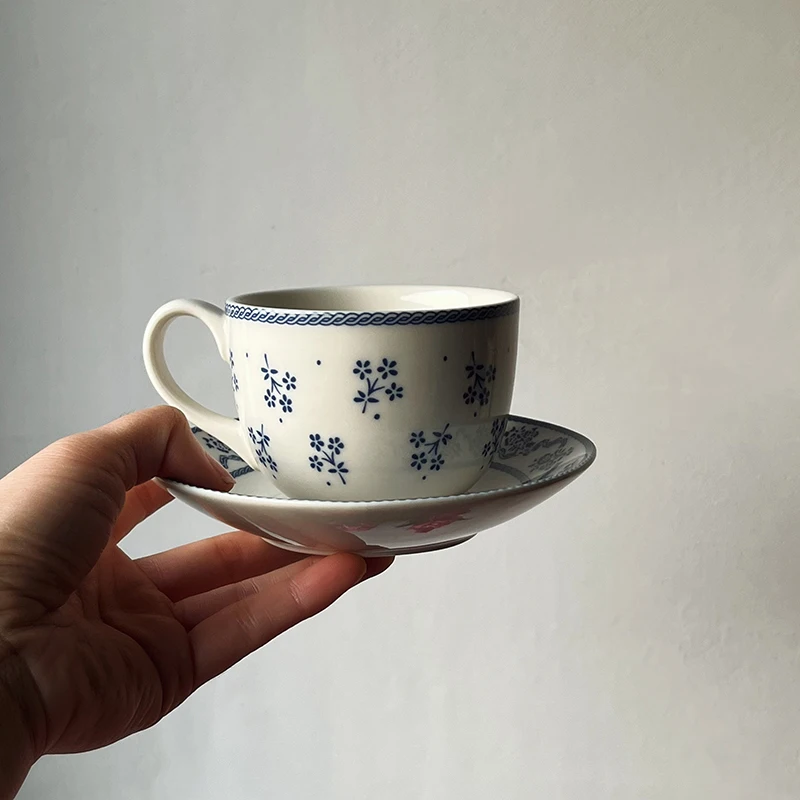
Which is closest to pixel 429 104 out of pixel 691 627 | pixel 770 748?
pixel 691 627

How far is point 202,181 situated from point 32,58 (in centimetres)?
20

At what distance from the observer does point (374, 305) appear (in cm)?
61

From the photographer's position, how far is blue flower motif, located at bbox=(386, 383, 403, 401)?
0.50 meters

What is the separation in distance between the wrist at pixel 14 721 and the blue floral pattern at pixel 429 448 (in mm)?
255

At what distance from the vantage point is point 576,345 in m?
0.84

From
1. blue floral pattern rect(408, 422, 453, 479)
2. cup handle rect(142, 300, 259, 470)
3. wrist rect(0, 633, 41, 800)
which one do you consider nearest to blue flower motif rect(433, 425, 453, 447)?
blue floral pattern rect(408, 422, 453, 479)

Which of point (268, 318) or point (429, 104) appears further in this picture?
point (429, 104)

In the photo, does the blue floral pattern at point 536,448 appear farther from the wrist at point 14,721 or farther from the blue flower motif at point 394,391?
the wrist at point 14,721

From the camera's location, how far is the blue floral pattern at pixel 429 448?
510mm

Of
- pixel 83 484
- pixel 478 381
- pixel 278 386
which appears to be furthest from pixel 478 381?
pixel 83 484

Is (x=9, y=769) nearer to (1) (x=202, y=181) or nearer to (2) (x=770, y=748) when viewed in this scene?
(1) (x=202, y=181)

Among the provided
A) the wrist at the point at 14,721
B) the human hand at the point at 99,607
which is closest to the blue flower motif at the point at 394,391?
the human hand at the point at 99,607

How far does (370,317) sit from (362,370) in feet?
0.10

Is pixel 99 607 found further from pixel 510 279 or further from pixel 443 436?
pixel 510 279
